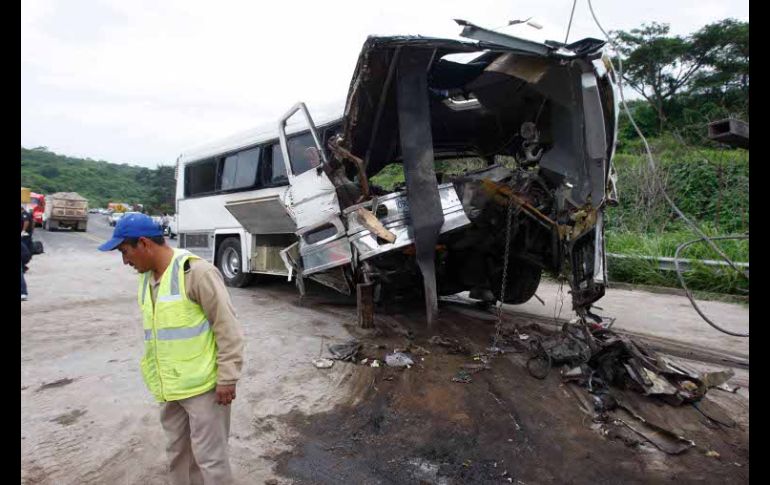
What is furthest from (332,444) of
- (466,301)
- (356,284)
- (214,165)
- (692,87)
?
(692,87)

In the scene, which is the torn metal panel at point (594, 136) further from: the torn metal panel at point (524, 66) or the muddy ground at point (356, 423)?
the muddy ground at point (356, 423)

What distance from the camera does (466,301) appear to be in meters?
6.70

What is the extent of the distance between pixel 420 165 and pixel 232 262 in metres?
4.93

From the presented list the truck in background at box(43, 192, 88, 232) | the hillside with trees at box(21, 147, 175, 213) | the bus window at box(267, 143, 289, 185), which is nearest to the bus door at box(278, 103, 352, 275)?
the bus window at box(267, 143, 289, 185)

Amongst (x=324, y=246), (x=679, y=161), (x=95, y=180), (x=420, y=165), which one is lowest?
(x=324, y=246)

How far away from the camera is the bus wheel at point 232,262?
305 inches

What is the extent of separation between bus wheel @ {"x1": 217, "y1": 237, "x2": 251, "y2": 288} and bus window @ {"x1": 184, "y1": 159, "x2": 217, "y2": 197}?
3.31 ft

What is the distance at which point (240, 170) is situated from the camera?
7367 millimetres

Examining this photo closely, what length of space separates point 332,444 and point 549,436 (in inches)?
53.2

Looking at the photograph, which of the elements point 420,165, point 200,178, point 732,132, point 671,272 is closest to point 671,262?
point 671,272

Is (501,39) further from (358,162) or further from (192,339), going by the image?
(192,339)

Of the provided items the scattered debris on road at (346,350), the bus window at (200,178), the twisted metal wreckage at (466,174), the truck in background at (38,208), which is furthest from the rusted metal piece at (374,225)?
the truck in background at (38,208)

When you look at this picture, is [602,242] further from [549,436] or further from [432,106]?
[432,106]

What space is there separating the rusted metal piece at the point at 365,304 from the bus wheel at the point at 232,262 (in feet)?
11.1
